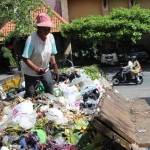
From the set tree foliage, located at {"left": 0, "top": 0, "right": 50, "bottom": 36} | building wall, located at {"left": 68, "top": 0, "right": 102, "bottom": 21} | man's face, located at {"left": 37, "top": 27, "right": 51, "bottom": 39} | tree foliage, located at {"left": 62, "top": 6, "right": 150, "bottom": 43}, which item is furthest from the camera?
building wall, located at {"left": 68, "top": 0, "right": 102, "bottom": 21}

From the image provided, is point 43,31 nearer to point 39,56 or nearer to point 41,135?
point 39,56

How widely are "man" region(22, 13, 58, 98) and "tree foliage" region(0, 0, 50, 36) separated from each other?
9744 mm

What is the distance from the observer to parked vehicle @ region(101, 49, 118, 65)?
3547 centimetres

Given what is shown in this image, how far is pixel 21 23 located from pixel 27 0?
1098 millimetres

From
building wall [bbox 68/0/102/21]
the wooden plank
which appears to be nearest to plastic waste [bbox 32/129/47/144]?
the wooden plank

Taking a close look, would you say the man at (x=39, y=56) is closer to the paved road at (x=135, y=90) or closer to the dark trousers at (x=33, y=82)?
the dark trousers at (x=33, y=82)

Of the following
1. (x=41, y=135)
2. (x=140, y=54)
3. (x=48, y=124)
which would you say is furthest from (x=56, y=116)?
(x=140, y=54)

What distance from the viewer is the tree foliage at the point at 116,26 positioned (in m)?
33.3

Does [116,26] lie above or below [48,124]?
below

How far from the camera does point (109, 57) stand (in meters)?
35.8

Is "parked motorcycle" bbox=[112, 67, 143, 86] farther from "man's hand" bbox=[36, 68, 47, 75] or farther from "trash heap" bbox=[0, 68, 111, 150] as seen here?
"man's hand" bbox=[36, 68, 47, 75]

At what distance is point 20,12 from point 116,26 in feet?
44.7

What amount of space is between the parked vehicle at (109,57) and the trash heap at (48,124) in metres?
25.4

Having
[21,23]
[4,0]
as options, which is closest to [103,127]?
[4,0]
